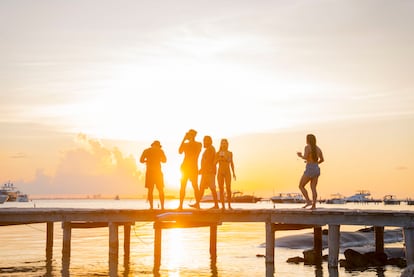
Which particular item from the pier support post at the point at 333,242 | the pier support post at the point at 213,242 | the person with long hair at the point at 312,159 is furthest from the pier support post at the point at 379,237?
the person with long hair at the point at 312,159

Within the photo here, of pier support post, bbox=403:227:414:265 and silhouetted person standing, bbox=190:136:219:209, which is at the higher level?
silhouetted person standing, bbox=190:136:219:209

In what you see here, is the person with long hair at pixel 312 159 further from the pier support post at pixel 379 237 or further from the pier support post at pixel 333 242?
the pier support post at pixel 379 237

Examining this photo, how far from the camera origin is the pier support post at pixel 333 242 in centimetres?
2341

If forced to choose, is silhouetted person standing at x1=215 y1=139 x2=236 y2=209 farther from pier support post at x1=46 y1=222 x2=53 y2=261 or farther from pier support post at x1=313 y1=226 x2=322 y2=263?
pier support post at x1=46 y1=222 x2=53 y2=261

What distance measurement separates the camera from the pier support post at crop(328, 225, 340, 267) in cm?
2341

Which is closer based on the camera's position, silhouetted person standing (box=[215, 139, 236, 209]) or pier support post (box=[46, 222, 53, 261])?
silhouetted person standing (box=[215, 139, 236, 209])

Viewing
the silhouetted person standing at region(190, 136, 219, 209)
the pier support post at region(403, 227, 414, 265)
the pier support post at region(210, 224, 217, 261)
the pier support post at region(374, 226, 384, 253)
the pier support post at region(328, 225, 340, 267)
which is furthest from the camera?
the pier support post at region(210, 224, 217, 261)

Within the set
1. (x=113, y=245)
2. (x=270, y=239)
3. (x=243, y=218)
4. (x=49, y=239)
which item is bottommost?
(x=49, y=239)

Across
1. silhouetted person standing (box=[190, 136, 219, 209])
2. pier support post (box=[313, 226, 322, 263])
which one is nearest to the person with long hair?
silhouetted person standing (box=[190, 136, 219, 209])

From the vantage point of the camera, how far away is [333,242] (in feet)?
77.5

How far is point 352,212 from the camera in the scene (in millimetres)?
22781

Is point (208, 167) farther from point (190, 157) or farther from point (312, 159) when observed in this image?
point (312, 159)

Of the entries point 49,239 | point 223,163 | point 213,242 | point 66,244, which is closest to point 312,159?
point 223,163

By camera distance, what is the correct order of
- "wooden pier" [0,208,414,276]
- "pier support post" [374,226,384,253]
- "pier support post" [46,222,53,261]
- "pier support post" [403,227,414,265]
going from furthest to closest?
"pier support post" [46,222,53,261] → "pier support post" [374,226,384,253] → "wooden pier" [0,208,414,276] → "pier support post" [403,227,414,265]
